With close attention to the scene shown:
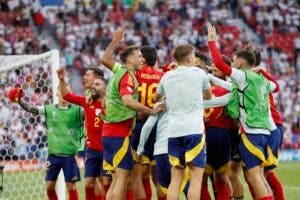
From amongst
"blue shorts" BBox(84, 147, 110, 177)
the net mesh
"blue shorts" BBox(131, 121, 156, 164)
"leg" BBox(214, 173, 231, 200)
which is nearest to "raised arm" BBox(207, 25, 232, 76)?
"blue shorts" BBox(131, 121, 156, 164)

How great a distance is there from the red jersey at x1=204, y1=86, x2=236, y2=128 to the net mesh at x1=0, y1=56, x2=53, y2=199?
3837 mm

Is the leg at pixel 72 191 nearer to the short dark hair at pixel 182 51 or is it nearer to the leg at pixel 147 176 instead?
the leg at pixel 147 176

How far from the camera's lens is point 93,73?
1224 cm

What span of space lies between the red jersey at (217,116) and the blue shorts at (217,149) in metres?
0.07

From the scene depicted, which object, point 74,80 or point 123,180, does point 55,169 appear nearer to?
point 123,180

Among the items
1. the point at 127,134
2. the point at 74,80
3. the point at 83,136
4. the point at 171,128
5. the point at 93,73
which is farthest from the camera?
the point at 74,80

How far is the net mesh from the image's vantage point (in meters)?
15.1

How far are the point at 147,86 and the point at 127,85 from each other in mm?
559

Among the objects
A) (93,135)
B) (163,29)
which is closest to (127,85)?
(93,135)

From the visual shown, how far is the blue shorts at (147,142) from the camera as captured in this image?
11.4 m

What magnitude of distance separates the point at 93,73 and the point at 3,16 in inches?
733

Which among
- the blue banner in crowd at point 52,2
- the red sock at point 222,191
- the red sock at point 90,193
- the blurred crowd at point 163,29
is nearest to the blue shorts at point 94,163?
the red sock at point 90,193

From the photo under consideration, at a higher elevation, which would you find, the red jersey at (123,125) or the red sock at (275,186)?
the red jersey at (123,125)

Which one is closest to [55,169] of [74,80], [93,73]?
[93,73]
